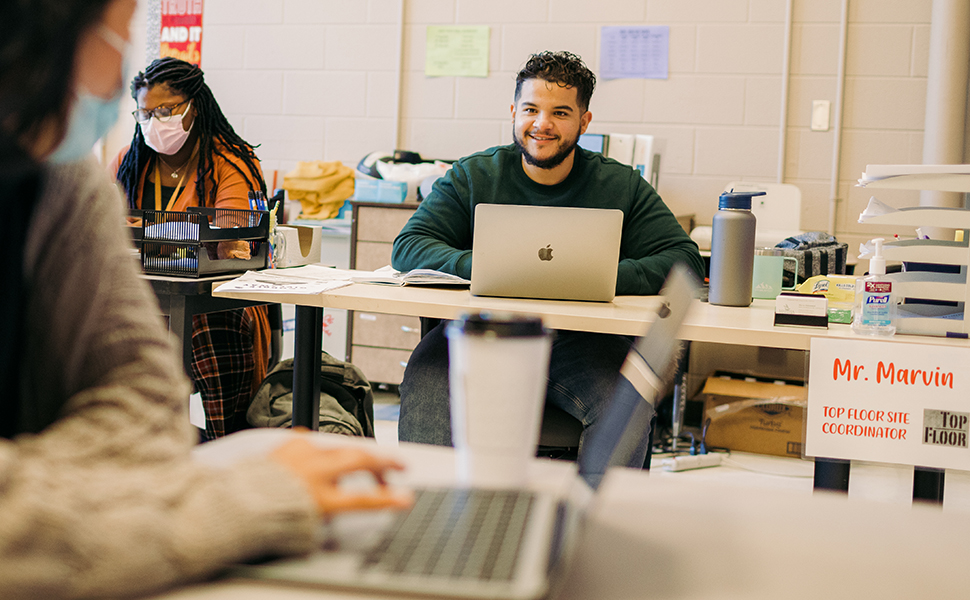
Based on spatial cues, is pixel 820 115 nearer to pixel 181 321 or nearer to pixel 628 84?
pixel 628 84

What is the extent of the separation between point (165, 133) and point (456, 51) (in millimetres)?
1739

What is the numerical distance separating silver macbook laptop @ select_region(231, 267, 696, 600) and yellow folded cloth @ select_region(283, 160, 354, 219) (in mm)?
3373

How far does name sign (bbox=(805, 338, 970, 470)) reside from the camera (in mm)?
1357

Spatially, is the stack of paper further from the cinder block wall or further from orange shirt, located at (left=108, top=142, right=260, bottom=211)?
the cinder block wall

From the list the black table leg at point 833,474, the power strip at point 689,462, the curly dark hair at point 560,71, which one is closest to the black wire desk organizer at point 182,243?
the curly dark hair at point 560,71

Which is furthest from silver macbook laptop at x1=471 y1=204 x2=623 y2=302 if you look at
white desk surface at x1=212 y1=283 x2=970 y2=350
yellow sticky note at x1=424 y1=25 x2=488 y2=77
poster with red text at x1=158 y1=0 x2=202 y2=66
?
poster with red text at x1=158 y1=0 x2=202 y2=66

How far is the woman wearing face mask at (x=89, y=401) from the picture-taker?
1.53 feet

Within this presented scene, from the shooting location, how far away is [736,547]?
0.60m

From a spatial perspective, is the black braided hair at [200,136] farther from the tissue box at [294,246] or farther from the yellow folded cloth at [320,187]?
the yellow folded cloth at [320,187]

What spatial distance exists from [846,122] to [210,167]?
8.51ft

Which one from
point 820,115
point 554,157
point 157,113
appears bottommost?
point 554,157

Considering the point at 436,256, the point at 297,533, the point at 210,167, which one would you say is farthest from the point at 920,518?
the point at 210,167

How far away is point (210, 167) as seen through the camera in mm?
2633

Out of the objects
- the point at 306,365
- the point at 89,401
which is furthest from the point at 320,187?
the point at 89,401
